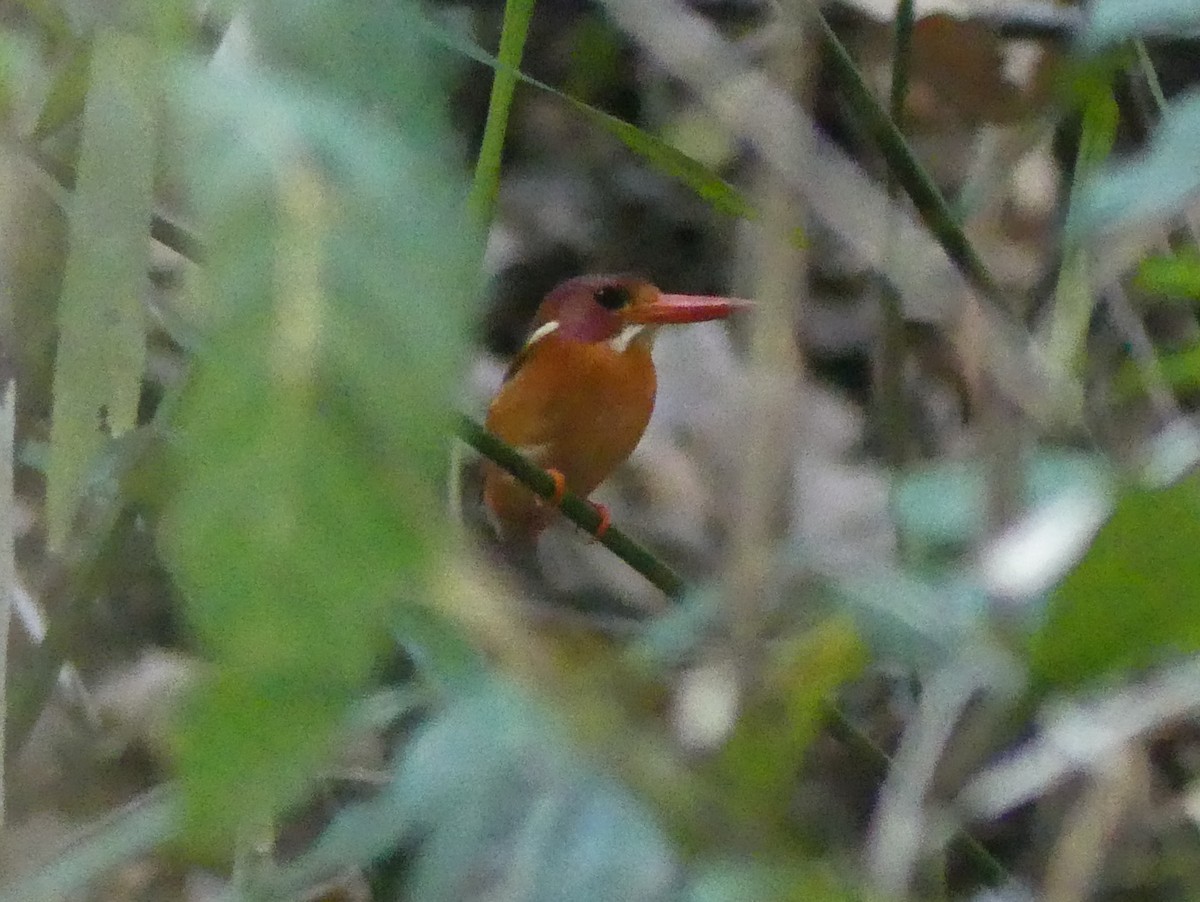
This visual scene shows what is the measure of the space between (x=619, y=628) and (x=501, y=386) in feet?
2.73

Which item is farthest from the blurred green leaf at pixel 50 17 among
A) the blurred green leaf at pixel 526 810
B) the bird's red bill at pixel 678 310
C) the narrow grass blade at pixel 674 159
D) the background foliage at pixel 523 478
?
the bird's red bill at pixel 678 310

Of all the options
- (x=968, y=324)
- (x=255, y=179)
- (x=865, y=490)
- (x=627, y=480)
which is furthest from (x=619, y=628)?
(x=627, y=480)

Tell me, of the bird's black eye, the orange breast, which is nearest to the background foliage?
the orange breast

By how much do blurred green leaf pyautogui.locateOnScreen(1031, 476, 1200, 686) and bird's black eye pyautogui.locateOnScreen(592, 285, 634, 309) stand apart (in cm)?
122

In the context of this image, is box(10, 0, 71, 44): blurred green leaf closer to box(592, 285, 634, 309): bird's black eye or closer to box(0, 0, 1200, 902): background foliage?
box(0, 0, 1200, 902): background foliage

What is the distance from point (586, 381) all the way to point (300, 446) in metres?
1.38

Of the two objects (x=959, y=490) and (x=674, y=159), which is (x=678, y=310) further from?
(x=674, y=159)

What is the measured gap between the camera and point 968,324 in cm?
64

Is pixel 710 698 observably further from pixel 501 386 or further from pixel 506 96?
pixel 501 386

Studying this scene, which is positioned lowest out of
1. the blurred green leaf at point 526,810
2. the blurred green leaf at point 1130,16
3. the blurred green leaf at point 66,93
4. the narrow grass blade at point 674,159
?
the blurred green leaf at point 526,810

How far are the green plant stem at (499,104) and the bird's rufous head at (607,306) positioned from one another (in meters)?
0.90

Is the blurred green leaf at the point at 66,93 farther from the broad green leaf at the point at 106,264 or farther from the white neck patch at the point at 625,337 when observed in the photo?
the white neck patch at the point at 625,337

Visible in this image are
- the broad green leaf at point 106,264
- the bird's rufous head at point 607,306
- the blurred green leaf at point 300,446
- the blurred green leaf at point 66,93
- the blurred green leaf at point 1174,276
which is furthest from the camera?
the bird's rufous head at point 607,306

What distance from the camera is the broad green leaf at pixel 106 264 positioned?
11.3 inches
